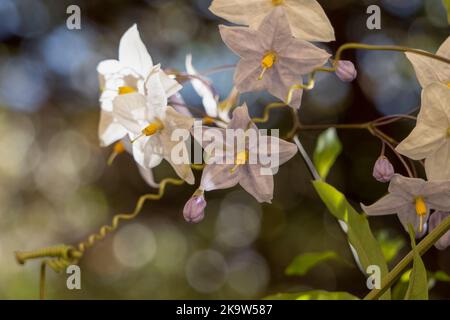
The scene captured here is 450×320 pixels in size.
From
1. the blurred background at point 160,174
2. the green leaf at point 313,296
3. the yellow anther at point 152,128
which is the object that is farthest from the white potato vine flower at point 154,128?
the blurred background at point 160,174

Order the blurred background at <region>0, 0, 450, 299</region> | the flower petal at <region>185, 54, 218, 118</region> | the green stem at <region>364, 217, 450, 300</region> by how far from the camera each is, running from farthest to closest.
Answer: the blurred background at <region>0, 0, 450, 299</region> → the flower petal at <region>185, 54, 218, 118</region> → the green stem at <region>364, 217, 450, 300</region>

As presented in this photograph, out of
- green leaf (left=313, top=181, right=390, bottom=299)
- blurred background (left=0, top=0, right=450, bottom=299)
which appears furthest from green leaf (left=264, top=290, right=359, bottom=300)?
blurred background (left=0, top=0, right=450, bottom=299)

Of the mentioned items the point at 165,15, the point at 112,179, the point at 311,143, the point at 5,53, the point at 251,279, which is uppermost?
the point at 165,15

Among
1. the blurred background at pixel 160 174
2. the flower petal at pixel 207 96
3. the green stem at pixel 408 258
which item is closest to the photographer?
the green stem at pixel 408 258

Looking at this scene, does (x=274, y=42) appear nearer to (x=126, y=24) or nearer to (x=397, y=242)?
(x=397, y=242)

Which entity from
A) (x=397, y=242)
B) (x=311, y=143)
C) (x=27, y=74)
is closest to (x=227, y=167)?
(x=397, y=242)

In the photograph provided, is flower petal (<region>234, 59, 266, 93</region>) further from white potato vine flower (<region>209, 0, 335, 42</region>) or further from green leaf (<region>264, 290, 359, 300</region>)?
green leaf (<region>264, 290, 359, 300</region>)

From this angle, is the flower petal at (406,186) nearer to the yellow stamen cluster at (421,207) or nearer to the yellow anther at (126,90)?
the yellow stamen cluster at (421,207)
